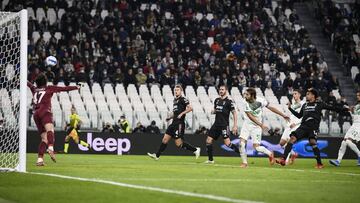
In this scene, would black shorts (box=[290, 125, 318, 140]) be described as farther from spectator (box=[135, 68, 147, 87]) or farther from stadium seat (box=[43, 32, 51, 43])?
stadium seat (box=[43, 32, 51, 43])

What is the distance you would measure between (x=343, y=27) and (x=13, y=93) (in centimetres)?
2800

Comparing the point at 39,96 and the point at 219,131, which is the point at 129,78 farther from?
the point at 39,96

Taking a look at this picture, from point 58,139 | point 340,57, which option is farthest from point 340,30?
point 58,139

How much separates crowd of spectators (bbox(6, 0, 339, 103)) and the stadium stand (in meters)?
0.05

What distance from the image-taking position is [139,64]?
36219 millimetres

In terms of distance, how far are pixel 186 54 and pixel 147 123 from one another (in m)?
5.92

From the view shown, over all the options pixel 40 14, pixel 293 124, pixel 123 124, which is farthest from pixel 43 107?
pixel 40 14

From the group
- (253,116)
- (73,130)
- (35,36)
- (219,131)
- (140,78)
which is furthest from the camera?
(140,78)

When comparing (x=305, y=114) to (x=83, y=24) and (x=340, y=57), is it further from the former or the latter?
(x=340, y=57)

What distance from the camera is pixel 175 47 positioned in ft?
124

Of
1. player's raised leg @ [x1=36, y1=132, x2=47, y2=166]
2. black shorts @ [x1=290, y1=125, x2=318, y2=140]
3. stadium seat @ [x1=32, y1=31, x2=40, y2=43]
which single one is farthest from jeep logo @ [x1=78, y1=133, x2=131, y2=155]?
player's raised leg @ [x1=36, y1=132, x2=47, y2=166]

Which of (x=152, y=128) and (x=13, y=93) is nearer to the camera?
(x=13, y=93)

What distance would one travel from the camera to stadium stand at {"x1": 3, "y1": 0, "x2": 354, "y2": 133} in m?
33.5

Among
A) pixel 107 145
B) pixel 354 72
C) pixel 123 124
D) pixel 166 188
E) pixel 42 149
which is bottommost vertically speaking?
pixel 166 188
